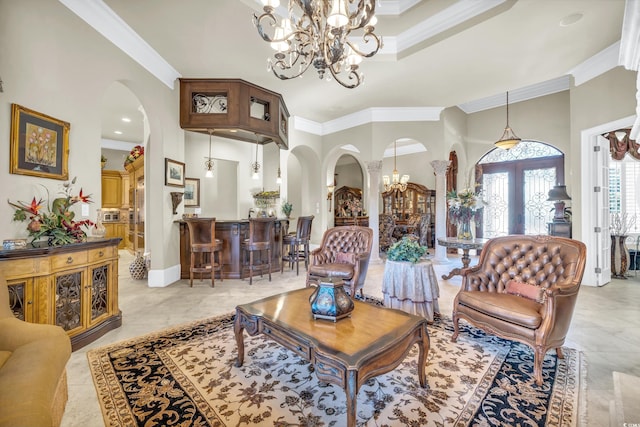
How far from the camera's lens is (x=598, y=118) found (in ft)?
14.1

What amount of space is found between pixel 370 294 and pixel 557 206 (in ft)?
13.6

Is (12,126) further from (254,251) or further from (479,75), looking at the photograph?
(479,75)

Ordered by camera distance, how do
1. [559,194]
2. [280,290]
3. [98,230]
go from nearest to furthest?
[98,230]
[280,290]
[559,194]

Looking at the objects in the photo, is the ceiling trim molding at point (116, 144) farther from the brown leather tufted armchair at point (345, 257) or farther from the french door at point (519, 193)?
the french door at point (519, 193)

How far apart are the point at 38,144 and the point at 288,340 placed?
9.42 ft

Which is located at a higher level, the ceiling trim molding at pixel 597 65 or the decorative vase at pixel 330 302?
the ceiling trim molding at pixel 597 65

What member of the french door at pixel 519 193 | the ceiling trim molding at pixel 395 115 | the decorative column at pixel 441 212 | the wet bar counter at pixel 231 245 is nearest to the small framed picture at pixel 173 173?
the wet bar counter at pixel 231 245

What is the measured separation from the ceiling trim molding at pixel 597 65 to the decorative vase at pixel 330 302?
5.15m

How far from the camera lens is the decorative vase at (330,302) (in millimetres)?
1940

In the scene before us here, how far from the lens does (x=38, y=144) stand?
2535mm

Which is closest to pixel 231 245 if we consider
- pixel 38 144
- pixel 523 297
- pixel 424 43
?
pixel 38 144

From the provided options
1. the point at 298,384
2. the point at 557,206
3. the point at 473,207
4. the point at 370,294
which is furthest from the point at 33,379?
the point at 557,206

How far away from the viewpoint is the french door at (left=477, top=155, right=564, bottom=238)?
696 centimetres

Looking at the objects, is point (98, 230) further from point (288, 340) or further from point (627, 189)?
point (627, 189)
